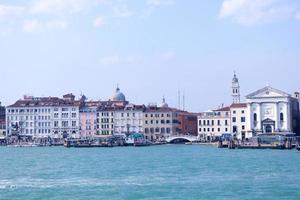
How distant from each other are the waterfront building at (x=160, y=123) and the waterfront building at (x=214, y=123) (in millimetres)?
2973

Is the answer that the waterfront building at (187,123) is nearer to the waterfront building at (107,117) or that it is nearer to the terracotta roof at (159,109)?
the terracotta roof at (159,109)

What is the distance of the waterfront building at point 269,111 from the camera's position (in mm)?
65625

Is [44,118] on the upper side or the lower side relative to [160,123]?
upper

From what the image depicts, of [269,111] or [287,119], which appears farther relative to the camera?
[269,111]

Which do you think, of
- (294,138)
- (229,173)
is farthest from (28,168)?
(294,138)

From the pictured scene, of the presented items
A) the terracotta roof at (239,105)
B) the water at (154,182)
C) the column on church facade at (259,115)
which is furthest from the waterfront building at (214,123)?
the water at (154,182)

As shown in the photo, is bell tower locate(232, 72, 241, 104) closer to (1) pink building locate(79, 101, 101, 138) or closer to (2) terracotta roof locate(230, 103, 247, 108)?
(2) terracotta roof locate(230, 103, 247, 108)

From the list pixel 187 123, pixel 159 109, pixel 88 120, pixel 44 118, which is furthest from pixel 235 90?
pixel 44 118

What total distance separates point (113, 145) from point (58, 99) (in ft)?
34.5

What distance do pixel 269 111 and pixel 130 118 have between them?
14763mm

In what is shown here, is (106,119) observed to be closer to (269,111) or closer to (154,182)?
(269,111)

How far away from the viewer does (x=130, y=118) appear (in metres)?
74.7

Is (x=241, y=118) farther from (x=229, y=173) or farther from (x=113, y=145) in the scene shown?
(x=229, y=173)

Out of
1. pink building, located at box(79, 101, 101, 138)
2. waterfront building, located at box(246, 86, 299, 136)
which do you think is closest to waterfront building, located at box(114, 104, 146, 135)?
pink building, located at box(79, 101, 101, 138)
